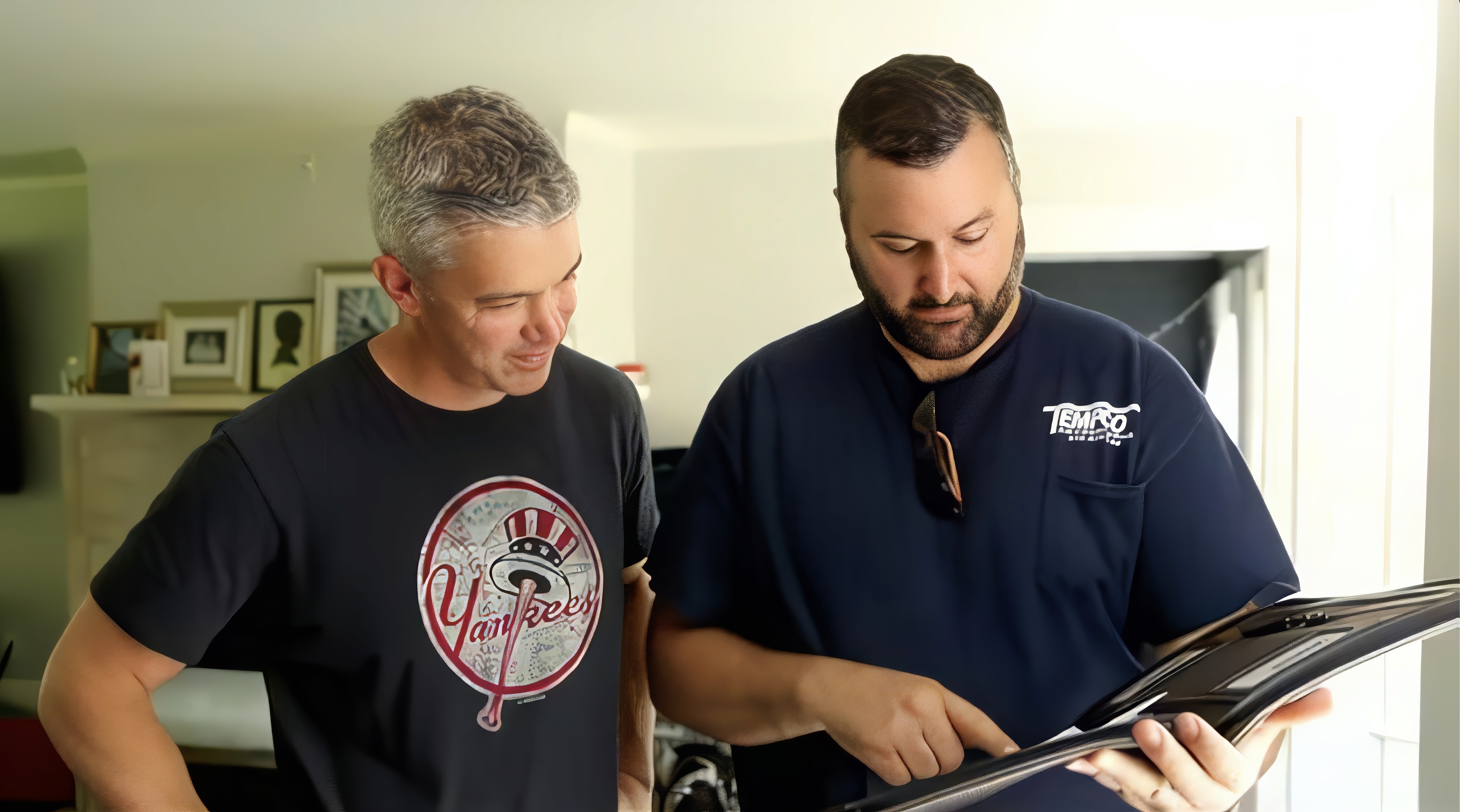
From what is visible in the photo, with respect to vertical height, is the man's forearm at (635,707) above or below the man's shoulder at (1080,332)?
below

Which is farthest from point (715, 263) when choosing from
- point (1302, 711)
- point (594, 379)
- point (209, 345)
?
point (1302, 711)

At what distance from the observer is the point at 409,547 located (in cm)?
101

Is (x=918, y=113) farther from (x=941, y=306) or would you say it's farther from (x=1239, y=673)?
(x=1239, y=673)

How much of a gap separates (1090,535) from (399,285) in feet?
2.63

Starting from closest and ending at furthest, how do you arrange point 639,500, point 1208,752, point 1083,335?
point 1208,752 → point 1083,335 → point 639,500

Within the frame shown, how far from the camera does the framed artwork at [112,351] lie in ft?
3.76

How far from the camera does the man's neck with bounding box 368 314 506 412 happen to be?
101cm

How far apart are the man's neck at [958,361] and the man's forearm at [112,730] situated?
878mm

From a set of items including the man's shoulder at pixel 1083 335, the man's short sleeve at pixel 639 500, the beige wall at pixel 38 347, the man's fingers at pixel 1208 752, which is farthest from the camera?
the beige wall at pixel 38 347

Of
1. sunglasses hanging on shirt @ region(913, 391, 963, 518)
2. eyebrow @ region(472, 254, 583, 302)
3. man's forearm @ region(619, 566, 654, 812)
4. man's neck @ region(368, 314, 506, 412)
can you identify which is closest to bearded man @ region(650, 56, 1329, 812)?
sunglasses hanging on shirt @ region(913, 391, 963, 518)

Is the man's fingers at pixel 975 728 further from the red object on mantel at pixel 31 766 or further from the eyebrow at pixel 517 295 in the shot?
the red object on mantel at pixel 31 766

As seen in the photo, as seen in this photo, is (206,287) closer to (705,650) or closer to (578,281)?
(578,281)

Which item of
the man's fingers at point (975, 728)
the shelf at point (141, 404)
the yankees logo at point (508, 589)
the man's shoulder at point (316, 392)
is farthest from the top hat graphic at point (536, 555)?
the man's fingers at point (975, 728)

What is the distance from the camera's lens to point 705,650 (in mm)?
1024
